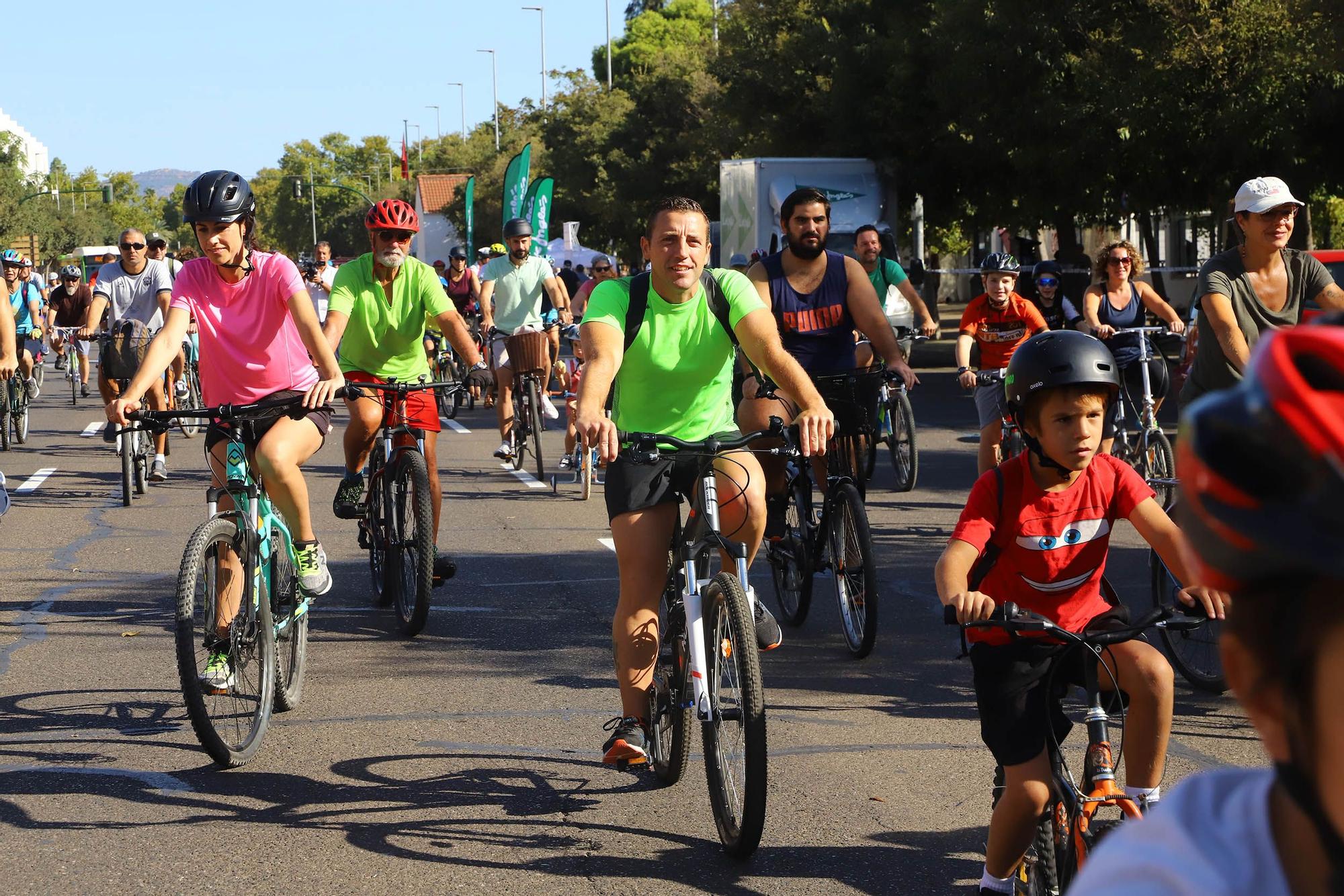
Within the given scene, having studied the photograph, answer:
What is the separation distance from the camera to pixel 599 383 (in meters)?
4.96

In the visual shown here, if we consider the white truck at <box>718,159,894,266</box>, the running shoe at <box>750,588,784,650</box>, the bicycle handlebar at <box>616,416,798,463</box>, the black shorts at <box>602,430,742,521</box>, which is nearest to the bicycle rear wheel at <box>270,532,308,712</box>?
the black shorts at <box>602,430,742,521</box>

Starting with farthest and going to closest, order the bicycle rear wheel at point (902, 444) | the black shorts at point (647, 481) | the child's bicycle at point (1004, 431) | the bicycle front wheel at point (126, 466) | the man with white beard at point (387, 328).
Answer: the bicycle front wheel at point (126, 466) < the bicycle rear wheel at point (902, 444) < the child's bicycle at point (1004, 431) < the man with white beard at point (387, 328) < the black shorts at point (647, 481)

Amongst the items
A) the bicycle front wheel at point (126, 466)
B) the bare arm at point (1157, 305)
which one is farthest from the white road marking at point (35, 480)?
the bare arm at point (1157, 305)

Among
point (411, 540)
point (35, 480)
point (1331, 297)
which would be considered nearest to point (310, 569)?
point (411, 540)

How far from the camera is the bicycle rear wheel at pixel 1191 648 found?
244 inches

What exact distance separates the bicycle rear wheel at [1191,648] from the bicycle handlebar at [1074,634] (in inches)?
116

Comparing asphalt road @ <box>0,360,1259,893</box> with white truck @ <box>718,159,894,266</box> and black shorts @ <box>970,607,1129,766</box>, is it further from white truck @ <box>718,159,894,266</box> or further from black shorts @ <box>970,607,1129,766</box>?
white truck @ <box>718,159,894,266</box>

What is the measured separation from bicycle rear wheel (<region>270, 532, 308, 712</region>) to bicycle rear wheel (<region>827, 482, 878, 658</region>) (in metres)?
2.30

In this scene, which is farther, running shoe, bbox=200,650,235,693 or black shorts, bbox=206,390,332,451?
black shorts, bbox=206,390,332,451

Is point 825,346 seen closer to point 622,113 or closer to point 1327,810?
point 1327,810

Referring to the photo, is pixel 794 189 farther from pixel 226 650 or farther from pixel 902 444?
pixel 226 650

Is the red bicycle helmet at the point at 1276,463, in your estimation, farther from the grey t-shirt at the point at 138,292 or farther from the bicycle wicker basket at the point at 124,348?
the grey t-shirt at the point at 138,292

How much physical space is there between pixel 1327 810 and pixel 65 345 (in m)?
30.5

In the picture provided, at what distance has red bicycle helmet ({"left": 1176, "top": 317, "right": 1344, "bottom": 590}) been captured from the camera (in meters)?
0.96
